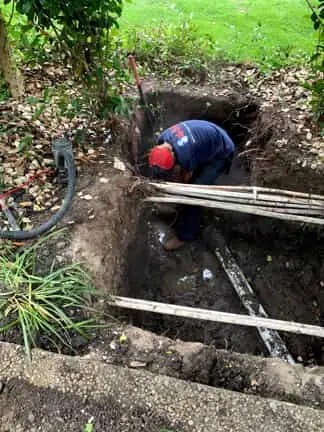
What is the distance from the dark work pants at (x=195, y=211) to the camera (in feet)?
13.5

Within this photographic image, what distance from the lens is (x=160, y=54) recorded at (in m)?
5.89

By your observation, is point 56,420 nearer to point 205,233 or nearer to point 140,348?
point 140,348

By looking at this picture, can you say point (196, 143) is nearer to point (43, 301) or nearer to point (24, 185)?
point (24, 185)

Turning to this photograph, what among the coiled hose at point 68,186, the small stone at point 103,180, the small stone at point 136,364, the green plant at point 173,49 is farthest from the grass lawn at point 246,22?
the small stone at point 136,364

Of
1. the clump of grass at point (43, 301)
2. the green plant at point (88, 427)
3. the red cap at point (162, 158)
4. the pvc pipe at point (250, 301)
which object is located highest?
the red cap at point (162, 158)

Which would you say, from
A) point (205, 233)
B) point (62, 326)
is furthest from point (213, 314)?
point (205, 233)

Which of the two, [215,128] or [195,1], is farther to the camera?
[195,1]

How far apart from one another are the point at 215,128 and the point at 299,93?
1657mm

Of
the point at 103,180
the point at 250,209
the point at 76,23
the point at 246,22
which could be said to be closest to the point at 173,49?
the point at 246,22

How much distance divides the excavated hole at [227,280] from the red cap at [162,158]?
773mm

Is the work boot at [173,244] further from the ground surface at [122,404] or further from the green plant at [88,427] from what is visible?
the green plant at [88,427]

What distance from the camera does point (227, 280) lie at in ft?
13.8

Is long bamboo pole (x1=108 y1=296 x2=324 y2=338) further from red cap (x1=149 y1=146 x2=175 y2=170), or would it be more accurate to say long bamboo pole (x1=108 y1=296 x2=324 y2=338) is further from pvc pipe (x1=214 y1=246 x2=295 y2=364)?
red cap (x1=149 y1=146 x2=175 y2=170)

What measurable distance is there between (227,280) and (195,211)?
33.8 inches
